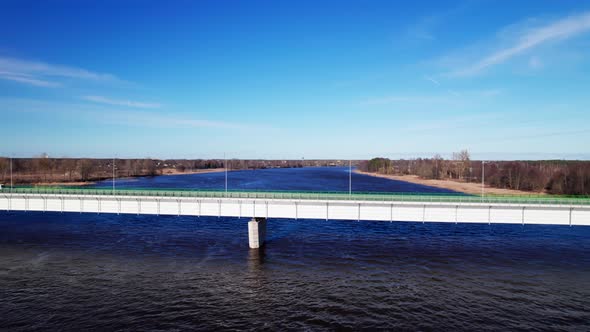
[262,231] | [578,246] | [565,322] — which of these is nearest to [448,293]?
[565,322]

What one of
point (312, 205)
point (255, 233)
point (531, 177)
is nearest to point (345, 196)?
point (312, 205)

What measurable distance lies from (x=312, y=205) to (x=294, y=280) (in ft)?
34.8

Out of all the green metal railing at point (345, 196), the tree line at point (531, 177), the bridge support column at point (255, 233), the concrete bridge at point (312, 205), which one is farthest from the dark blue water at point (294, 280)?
the tree line at point (531, 177)

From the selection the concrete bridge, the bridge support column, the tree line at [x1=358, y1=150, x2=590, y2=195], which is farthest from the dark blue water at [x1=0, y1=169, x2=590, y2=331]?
the tree line at [x1=358, y1=150, x2=590, y2=195]

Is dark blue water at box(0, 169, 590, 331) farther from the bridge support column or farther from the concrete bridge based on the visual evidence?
the concrete bridge

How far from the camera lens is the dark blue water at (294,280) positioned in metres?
27.5

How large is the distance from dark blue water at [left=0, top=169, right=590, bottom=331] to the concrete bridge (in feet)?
17.1

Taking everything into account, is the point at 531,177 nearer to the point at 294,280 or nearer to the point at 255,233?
the point at 255,233

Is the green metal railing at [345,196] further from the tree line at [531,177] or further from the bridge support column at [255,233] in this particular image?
the tree line at [531,177]

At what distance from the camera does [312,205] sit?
142ft

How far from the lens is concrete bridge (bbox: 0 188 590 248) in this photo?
39500 millimetres

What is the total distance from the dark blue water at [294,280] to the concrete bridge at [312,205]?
17.1ft

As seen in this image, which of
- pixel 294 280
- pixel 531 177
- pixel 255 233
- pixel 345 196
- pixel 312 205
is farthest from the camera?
pixel 531 177

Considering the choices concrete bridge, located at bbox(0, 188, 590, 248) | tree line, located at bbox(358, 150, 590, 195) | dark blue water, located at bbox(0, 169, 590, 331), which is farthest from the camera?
tree line, located at bbox(358, 150, 590, 195)
